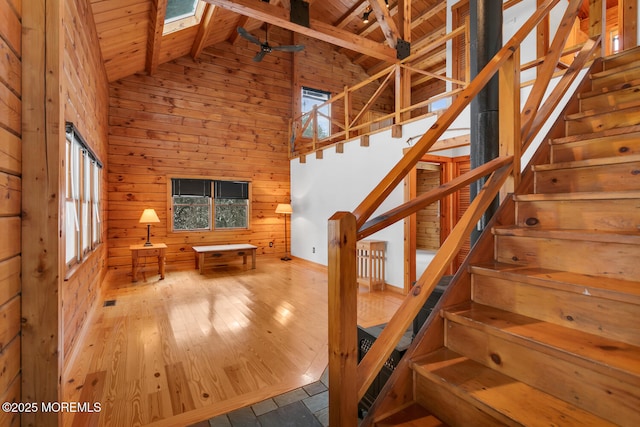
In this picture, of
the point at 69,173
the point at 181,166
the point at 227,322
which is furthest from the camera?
the point at 181,166

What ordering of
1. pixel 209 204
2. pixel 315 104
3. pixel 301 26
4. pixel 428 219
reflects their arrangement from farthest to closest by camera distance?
pixel 428 219
pixel 315 104
pixel 209 204
pixel 301 26

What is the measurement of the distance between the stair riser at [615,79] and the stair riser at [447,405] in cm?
241

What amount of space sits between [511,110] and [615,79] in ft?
4.12

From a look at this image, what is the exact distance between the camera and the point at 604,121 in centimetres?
187

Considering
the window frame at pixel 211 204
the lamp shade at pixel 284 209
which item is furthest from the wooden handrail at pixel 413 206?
the window frame at pixel 211 204

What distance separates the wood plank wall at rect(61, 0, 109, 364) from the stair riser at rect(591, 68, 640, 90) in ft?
12.1

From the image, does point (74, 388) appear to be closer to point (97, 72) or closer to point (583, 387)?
point (583, 387)

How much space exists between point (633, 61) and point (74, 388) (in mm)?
4419

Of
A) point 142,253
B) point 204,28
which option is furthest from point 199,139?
point 142,253

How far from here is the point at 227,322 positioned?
10.7 feet

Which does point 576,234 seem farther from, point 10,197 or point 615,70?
point 10,197

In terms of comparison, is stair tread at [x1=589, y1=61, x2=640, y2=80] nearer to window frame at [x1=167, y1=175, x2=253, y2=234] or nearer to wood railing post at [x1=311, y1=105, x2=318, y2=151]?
wood railing post at [x1=311, y1=105, x2=318, y2=151]

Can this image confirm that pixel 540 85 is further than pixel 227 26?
No

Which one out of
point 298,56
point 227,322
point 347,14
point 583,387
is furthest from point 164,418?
point 347,14
